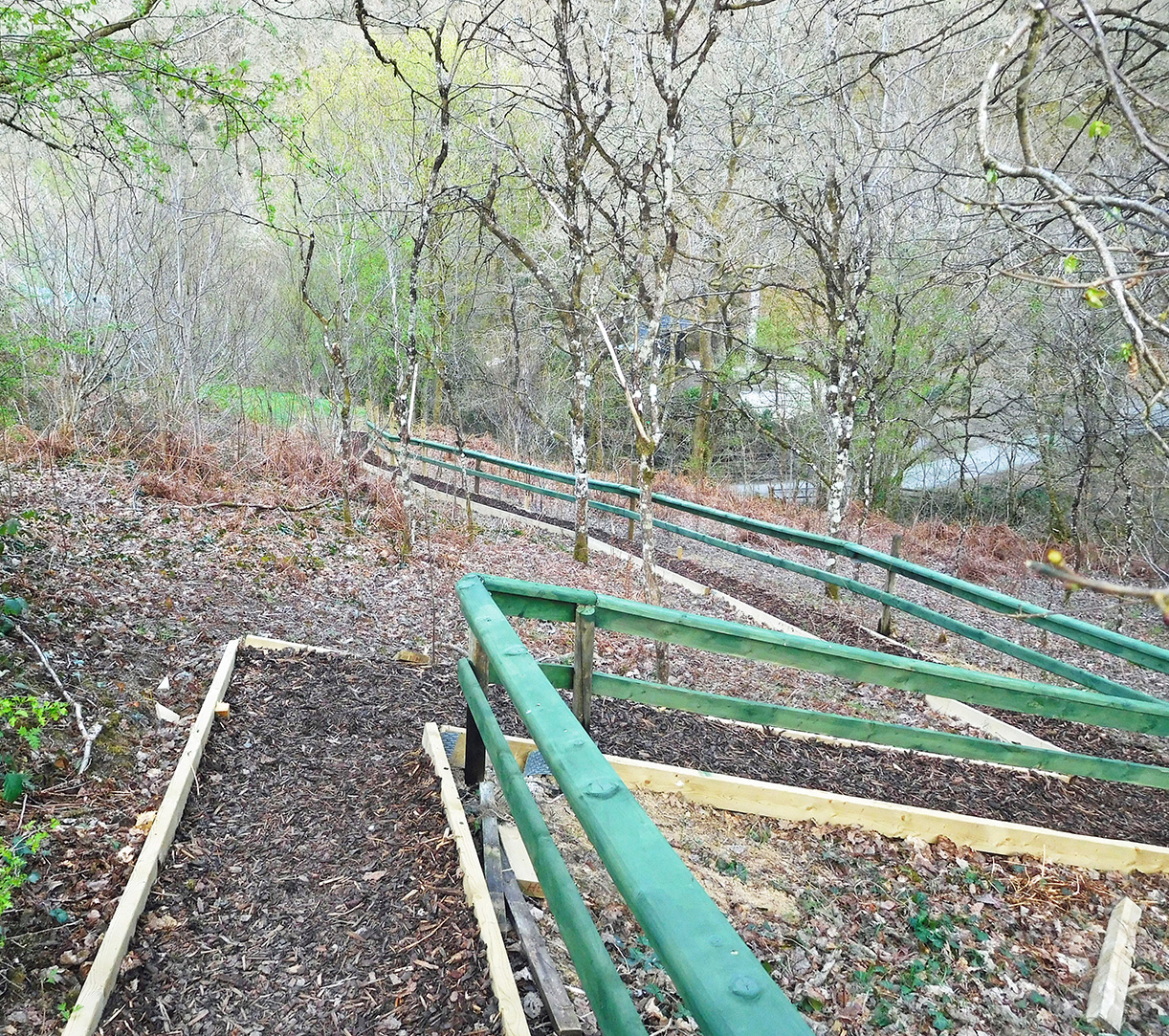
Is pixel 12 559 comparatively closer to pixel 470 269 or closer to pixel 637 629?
pixel 637 629

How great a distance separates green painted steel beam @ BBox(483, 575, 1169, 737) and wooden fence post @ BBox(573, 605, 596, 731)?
4cm

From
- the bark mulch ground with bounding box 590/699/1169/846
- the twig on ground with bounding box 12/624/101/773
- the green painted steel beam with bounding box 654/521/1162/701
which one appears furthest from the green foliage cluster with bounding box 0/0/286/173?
the green painted steel beam with bounding box 654/521/1162/701

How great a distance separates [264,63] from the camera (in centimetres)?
898

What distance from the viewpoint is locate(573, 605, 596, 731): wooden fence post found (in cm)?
274

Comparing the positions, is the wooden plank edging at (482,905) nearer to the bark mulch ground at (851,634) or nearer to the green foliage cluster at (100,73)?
the bark mulch ground at (851,634)

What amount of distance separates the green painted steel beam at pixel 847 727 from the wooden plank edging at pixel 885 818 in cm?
36

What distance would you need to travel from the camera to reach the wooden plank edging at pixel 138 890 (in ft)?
6.64

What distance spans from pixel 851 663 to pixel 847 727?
1.23ft

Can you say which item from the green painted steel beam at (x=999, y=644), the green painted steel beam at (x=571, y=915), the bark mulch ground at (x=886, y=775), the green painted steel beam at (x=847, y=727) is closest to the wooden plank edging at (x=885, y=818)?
the green painted steel beam at (x=847, y=727)

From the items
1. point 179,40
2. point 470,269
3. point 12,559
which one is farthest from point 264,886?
point 470,269

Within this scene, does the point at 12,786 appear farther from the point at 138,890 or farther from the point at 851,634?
the point at 851,634

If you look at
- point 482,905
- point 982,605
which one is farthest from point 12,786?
point 982,605

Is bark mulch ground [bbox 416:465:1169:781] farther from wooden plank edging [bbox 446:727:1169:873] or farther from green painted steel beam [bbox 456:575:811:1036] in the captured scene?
green painted steel beam [bbox 456:575:811:1036]

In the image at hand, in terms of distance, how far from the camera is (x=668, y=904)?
1062mm
